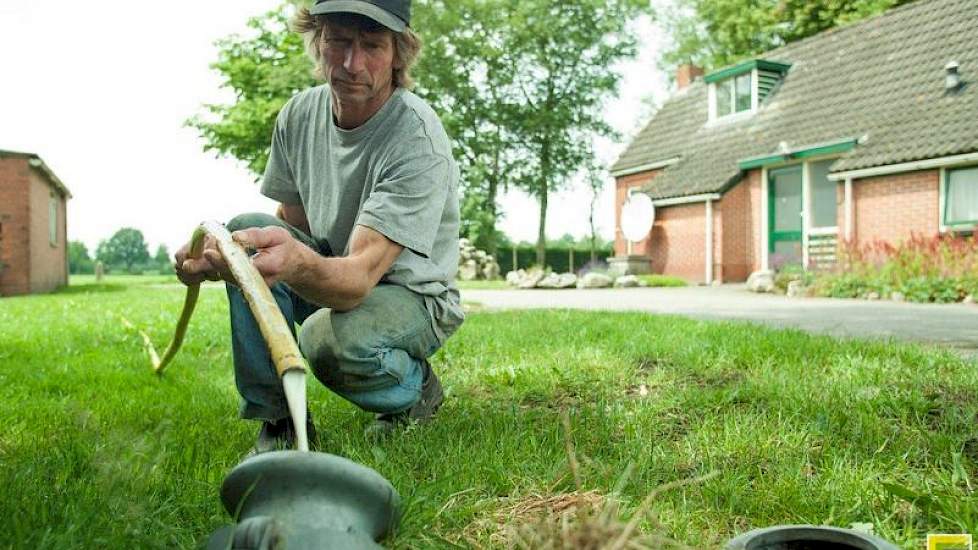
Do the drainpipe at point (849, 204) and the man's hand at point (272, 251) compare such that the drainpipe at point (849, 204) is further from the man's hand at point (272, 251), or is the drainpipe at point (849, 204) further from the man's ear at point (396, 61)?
the man's hand at point (272, 251)

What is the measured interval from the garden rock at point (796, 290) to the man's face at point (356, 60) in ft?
32.8

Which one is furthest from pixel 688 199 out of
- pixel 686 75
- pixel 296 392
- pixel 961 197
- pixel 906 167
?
pixel 296 392

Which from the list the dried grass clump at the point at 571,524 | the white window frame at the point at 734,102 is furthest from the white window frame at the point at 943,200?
the dried grass clump at the point at 571,524

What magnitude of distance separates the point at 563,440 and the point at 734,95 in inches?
691

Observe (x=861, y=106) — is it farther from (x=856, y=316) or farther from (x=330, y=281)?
(x=330, y=281)

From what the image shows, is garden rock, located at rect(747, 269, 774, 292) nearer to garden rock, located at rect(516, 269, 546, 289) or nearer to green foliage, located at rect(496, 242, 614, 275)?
garden rock, located at rect(516, 269, 546, 289)

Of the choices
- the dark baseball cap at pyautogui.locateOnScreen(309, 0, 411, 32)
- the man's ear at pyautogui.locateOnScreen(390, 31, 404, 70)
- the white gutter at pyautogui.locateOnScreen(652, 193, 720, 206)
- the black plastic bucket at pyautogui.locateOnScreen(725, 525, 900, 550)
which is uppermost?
the white gutter at pyautogui.locateOnScreen(652, 193, 720, 206)

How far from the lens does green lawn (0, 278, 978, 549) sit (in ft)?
5.60

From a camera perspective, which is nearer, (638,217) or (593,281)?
(593,281)

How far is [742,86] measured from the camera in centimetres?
1808

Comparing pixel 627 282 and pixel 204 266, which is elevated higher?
pixel 204 266

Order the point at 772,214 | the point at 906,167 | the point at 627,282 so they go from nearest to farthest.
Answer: the point at 906,167 → the point at 627,282 → the point at 772,214

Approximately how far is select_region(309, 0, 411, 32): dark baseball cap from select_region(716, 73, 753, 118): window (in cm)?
1694

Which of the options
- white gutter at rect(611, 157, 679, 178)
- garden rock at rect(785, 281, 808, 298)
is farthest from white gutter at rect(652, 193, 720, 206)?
garden rock at rect(785, 281, 808, 298)
